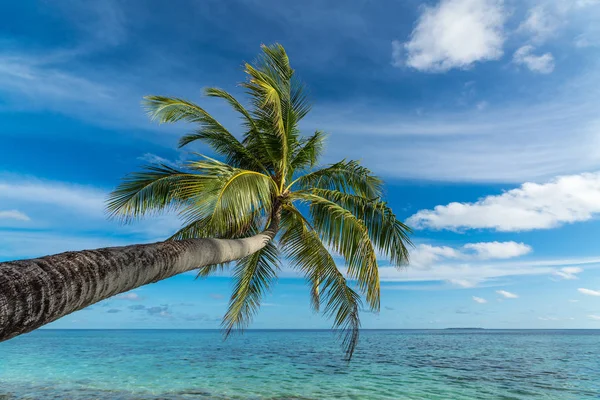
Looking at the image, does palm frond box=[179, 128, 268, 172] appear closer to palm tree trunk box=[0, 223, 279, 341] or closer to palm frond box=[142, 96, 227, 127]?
palm frond box=[142, 96, 227, 127]

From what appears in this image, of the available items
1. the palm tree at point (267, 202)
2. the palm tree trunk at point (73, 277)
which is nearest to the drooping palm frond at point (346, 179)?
the palm tree at point (267, 202)

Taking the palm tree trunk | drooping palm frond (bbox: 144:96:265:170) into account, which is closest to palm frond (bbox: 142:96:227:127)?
drooping palm frond (bbox: 144:96:265:170)

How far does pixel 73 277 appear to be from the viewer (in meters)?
3.09

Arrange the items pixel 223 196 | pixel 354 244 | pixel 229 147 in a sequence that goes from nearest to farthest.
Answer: pixel 223 196, pixel 354 244, pixel 229 147

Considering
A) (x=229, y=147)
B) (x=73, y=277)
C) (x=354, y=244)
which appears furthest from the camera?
(x=229, y=147)

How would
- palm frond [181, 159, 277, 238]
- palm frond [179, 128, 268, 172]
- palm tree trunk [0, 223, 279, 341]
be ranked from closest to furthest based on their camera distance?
palm tree trunk [0, 223, 279, 341]
palm frond [181, 159, 277, 238]
palm frond [179, 128, 268, 172]

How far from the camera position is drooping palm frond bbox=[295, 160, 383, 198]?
10.6m

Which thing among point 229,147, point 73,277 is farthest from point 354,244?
point 73,277

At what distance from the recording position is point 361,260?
26.8 feet

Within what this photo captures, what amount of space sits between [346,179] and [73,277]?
8290 millimetres

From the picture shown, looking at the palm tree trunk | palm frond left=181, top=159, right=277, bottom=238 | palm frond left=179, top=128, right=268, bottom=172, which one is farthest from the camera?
palm frond left=179, top=128, right=268, bottom=172

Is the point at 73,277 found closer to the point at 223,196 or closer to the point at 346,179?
the point at 223,196

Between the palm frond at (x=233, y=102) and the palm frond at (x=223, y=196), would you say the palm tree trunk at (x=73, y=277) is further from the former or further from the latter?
the palm frond at (x=233, y=102)

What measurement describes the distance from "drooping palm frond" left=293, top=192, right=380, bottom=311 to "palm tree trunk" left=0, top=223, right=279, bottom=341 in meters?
3.80
